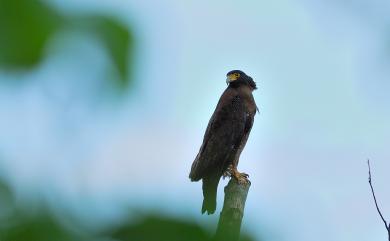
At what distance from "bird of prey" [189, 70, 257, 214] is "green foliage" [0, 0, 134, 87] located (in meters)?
7.32

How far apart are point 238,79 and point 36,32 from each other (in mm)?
10028

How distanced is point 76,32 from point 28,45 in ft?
0.22

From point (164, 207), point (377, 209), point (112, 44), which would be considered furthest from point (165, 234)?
point (377, 209)

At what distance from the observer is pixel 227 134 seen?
984 centimetres

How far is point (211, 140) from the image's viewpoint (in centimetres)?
964

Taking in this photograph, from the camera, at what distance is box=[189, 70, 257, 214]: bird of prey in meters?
9.00

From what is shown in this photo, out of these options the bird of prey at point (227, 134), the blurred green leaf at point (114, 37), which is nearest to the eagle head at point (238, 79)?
the bird of prey at point (227, 134)

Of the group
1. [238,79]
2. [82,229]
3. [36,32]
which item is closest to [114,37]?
[36,32]

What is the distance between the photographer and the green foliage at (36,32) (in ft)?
3.37

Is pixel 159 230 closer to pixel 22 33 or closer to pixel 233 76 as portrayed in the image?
pixel 22 33

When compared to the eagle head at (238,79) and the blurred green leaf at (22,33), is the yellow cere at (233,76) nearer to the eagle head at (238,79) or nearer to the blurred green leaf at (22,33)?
the eagle head at (238,79)

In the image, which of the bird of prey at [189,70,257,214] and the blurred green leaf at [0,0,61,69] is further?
the bird of prey at [189,70,257,214]

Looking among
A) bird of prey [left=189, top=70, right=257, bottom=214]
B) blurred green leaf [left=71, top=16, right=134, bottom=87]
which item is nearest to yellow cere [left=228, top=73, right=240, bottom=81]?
bird of prey [left=189, top=70, right=257, bottom=214]

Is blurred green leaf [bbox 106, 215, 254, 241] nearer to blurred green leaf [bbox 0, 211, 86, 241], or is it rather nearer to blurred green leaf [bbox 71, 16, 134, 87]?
blurred green leaf [bbox 0, 211, 86, 241]
